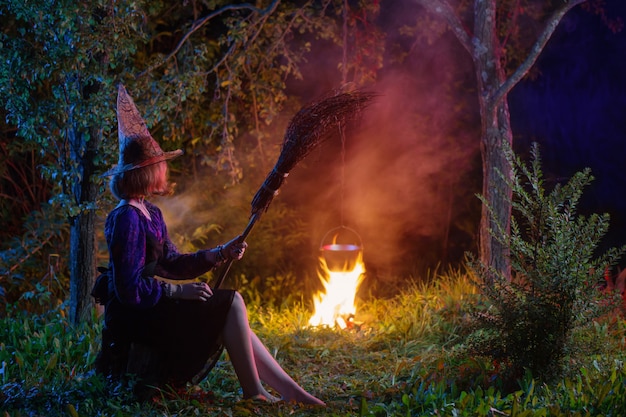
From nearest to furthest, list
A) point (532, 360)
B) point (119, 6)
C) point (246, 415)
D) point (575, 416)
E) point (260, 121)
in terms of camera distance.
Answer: point (575, 416) < point (246, 415) < point (532, 360) < point (119, 6) < point (260, 121)

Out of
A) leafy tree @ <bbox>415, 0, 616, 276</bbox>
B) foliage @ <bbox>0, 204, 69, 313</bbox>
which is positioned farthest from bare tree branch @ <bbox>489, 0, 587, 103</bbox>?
foliage @ <bbox>0, 204, 69, 313</bbox>

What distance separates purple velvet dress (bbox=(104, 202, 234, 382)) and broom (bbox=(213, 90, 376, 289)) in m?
0.28

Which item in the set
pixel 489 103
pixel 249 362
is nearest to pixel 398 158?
pixel 489 103

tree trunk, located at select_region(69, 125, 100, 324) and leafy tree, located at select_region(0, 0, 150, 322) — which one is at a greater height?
leafy tree, located at select_region(0, 0, 150, 322)

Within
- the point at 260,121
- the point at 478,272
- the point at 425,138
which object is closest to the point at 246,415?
the point at 478,272

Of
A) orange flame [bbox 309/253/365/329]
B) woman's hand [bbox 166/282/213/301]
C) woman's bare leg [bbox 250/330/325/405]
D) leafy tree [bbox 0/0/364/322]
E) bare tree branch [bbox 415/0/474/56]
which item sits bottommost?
woman's bare leg [bbox 250/330/325/405]

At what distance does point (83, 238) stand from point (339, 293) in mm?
2542

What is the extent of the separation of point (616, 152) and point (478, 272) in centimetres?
478

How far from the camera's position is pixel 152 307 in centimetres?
421

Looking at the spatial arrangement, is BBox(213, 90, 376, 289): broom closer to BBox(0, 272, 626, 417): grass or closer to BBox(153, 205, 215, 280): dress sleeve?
BBox(153, 205, 215, 280): dress sleeve

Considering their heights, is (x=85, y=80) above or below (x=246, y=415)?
above

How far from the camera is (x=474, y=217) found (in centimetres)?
895

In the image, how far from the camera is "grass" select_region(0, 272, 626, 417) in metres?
4.16

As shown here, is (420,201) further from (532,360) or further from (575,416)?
(575,416)
